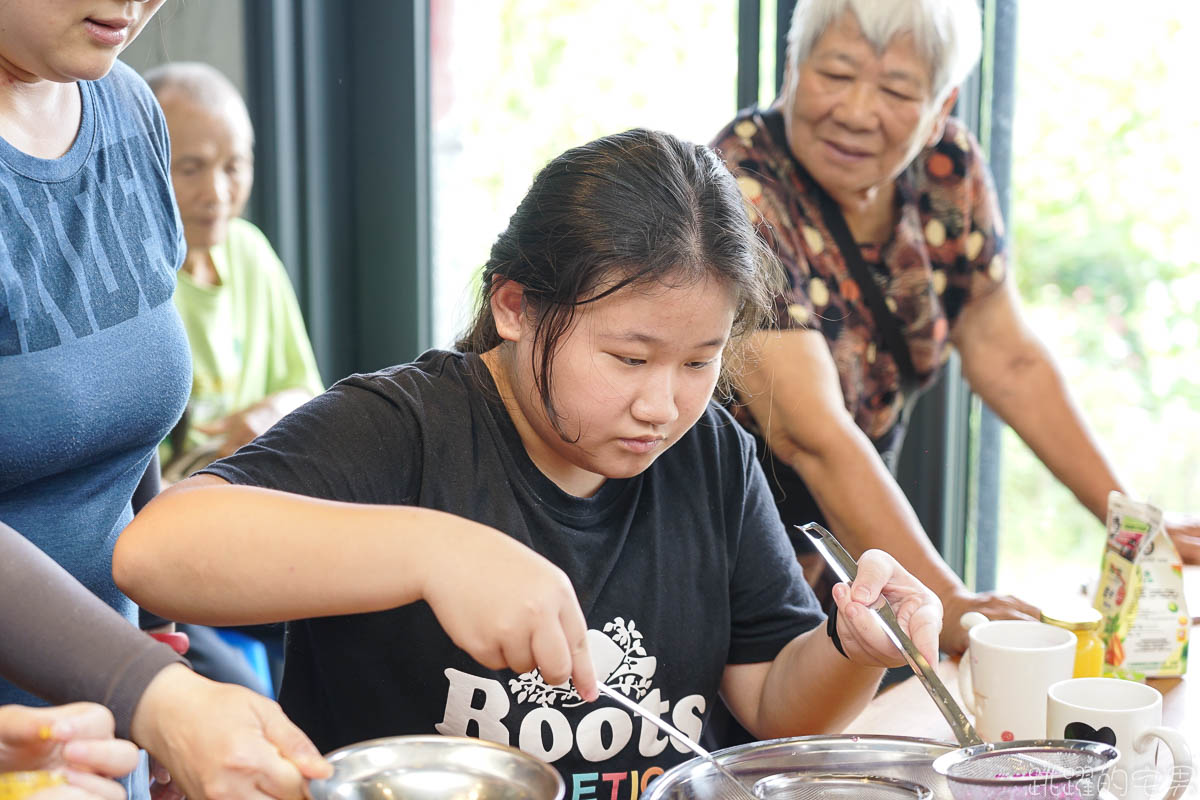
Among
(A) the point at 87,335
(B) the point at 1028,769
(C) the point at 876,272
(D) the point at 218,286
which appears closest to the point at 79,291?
(A) the point at 87,335

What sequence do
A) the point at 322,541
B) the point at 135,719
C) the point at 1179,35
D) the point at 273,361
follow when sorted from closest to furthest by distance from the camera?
the point at 135,719, the point at 322,541, the point at 1179,35, the point at 273,361

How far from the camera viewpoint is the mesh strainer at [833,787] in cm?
87

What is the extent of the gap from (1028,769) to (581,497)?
1.67 feet

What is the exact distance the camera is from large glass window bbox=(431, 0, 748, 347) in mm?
2590

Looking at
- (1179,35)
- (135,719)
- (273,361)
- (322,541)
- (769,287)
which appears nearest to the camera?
(135,719)

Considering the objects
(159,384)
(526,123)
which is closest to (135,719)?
(159,384)

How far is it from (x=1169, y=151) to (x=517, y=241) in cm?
152

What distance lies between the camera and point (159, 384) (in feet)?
3.75

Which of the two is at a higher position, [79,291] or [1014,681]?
[79,291]

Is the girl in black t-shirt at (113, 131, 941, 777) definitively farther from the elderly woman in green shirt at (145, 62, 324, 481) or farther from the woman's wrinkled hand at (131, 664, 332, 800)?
the elderly woman in green shirt at (145, 62, 324, 481)

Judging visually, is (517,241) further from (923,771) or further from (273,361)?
(273,361)

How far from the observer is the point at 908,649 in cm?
102

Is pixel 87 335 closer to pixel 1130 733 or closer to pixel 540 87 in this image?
pixel 1130 733

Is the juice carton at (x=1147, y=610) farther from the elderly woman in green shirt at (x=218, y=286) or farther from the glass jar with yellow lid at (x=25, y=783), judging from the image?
the elderly woman in green shirt at (x=218, y=286)
